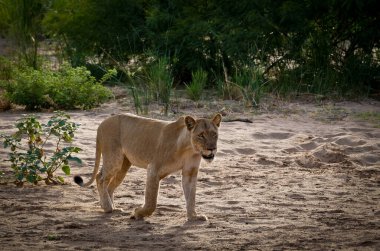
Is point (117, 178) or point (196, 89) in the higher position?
point (196, 89)

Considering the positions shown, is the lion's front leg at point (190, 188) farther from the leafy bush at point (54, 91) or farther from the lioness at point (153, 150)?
the leafy bush at point (54, 91)

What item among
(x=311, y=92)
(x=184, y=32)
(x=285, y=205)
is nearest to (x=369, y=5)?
(x=311, y=92)

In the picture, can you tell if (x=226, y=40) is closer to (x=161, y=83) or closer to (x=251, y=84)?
(x=251, y=84)

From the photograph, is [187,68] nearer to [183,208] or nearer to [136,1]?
[136,1]

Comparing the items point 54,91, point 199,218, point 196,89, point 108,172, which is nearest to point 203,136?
point 199,218

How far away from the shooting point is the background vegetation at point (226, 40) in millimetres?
15305

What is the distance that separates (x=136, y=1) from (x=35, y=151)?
9.08 m

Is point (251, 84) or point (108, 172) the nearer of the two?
point (108, 172)

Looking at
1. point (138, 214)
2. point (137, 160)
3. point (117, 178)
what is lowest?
point (138, 214)

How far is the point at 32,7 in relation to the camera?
1756 centimetres

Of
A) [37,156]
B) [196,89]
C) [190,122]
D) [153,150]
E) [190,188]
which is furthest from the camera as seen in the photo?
[196,89]

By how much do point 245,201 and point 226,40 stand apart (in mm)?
8044

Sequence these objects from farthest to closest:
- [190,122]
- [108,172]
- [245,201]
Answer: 1. [245,201]
2. [108,172]
3. [190,122]

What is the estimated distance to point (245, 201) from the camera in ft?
26.3
